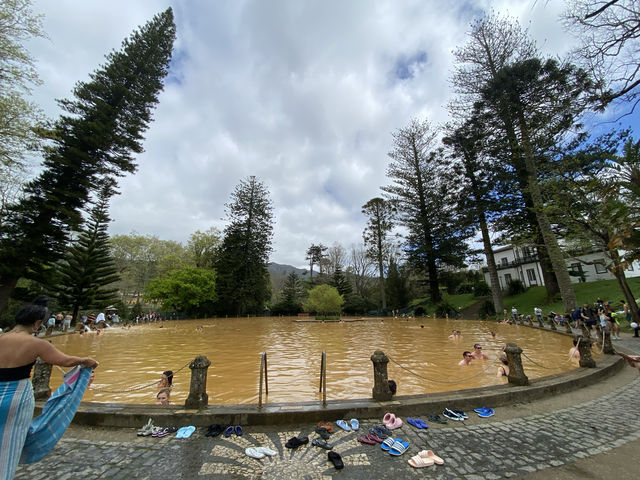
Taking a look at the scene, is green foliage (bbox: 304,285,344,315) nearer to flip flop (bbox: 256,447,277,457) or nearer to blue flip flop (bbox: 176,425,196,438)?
blue flip flop (bbox: 176,425,196,438)

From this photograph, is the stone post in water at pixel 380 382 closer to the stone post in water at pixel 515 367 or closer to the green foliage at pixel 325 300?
the stone post in water at pixel 515 367

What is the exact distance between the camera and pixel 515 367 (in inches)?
208

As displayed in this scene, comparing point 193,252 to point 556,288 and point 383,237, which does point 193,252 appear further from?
point 556,288

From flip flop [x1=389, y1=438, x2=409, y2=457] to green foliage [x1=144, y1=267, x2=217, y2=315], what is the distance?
31.7 metres

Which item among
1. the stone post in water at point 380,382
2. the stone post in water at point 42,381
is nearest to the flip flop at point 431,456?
the stone post in water at point 380,382

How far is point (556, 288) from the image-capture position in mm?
21969

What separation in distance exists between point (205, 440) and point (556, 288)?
1106 inches

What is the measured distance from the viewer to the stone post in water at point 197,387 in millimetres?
4250

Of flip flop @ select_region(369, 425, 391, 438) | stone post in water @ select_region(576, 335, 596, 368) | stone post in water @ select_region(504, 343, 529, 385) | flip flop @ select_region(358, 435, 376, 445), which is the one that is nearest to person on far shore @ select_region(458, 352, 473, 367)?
stone post in water @ select_region(576, 335, 596, 368)

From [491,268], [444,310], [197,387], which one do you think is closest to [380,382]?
[197,387]

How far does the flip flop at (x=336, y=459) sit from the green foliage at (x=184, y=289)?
103ft

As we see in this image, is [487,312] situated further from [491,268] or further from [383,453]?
[383,453]

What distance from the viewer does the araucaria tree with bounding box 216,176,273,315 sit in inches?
1398

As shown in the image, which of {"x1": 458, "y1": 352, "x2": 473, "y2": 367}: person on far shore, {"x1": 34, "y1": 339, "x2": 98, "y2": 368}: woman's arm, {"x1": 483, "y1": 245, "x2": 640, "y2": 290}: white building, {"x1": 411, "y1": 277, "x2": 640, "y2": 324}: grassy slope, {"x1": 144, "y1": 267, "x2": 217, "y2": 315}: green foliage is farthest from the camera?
{"x1": 144, "y1": 267, "x2": 217, "y2": 315}: green foliage
